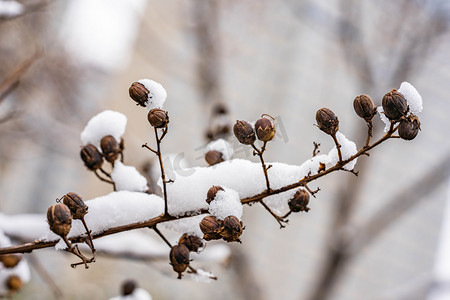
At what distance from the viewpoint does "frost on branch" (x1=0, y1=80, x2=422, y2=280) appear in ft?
1.64

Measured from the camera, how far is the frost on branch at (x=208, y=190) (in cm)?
50

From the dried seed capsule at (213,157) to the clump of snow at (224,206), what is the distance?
0.14 metres

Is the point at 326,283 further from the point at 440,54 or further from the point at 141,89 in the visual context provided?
the point at 141,89

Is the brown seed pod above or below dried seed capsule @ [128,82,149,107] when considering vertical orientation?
below

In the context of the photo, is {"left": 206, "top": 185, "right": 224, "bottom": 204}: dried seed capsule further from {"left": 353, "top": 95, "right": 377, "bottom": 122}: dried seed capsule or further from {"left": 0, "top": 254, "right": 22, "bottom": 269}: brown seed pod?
{"left": 0, "top": 254, "right": 22, "bottom": 269}: brown seed pod

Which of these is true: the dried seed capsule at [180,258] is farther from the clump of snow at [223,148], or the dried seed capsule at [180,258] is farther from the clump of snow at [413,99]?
the clump of snow at [413,99]

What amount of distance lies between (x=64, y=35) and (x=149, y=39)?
94 cm

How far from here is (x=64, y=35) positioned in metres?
3.70

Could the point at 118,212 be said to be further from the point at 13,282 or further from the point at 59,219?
the point at 13,282

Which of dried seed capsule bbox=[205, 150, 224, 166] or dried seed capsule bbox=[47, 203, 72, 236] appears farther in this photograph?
dried seed capsule bbox=[205, 150, 224, 166]

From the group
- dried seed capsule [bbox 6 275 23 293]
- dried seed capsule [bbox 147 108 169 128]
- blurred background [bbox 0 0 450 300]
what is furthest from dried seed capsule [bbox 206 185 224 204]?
blurred background [bbox 0 0 450 300]

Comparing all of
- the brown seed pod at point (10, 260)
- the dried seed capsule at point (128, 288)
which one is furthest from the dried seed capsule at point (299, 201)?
the brown seed pod at point (10, 260)

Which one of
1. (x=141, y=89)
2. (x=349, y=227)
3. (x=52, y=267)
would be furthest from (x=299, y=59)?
(x=141, y=89)

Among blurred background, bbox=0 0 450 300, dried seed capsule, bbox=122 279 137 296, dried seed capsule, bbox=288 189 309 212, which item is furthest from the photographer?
Answer: blurred background, bbox=0 0 450 300
